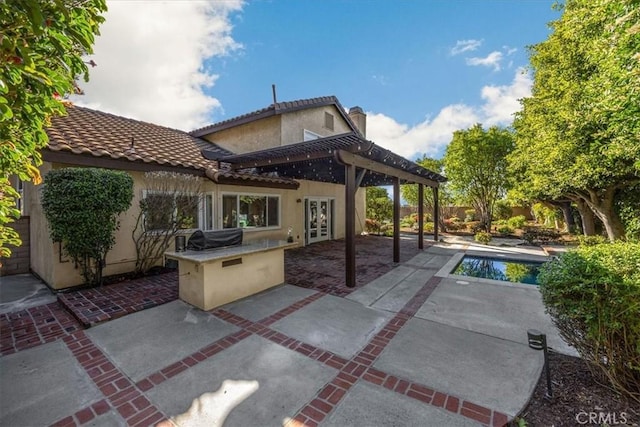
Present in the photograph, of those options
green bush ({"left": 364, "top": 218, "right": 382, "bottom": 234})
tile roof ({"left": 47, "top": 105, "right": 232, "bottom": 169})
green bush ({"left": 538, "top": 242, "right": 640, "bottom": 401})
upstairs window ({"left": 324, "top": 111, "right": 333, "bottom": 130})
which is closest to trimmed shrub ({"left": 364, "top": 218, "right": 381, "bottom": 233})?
green bush ({"left": 364, "top": 218, "right": 382, "bottom": 234})

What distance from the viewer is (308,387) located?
327 cm

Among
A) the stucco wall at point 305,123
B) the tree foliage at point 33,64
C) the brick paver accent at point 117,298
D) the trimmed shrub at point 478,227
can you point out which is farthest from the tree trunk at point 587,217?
the tree foliage at point 33,64

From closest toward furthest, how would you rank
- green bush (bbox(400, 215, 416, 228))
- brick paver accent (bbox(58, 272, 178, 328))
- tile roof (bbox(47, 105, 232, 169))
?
brick paver accent (bbox(58, 272, 178, 328)) → tile roof (bbox(47, 105, 232, 169)) → green bush (bbox(400, 215, 416, 228))

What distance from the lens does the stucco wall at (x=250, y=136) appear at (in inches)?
519

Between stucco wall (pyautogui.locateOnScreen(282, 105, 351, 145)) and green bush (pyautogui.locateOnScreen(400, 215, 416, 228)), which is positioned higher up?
stucco wall (pyautogui.locateOnScreen(282, 105, 351, 145))

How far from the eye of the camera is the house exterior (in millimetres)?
7254

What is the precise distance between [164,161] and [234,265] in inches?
192

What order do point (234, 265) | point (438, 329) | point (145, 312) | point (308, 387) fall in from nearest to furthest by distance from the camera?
1. point (308, 387)
2. point (438, 329)
3. point (145, 312)
4. point (234, 265)

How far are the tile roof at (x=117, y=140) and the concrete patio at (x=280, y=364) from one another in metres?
4.36

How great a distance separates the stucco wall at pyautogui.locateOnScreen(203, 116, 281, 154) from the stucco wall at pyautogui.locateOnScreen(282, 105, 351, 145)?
448 mm

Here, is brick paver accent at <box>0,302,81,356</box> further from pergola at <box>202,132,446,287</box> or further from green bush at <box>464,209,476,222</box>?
green bush at <box>464,209,476,222</box>

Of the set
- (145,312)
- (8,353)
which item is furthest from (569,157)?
(8,353)

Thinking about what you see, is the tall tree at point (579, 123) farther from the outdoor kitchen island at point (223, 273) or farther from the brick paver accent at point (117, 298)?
the brick paver accent at point (117, 298)

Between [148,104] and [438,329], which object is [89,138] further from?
[438,329]
